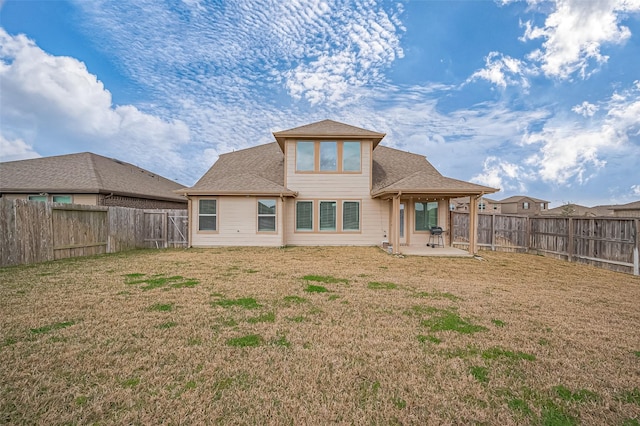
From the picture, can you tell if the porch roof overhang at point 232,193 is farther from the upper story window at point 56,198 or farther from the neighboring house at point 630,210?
the neighboring house at point 630,210

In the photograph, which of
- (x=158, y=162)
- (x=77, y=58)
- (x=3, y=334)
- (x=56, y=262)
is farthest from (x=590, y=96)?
(x=158, y=162)

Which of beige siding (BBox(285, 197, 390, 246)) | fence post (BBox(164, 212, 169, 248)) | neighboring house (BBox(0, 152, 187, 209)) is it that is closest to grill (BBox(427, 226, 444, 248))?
beige siding (BBox(285, 197, 390, 246))

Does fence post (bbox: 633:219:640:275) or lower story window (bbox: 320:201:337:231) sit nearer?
fence post (bbox: 633:219:640:275)

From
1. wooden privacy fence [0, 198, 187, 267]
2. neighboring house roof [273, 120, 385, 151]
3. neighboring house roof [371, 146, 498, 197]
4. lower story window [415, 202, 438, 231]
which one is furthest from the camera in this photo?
lower story window [415, 202, 438, 231]

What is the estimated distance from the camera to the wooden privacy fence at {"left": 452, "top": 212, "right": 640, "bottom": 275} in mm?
8305

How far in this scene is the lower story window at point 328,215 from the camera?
13.3 m

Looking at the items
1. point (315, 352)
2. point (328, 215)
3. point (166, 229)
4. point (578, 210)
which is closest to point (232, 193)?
point (166, 229)

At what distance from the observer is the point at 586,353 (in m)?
3.20

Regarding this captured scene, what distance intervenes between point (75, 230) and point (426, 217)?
1423 cm

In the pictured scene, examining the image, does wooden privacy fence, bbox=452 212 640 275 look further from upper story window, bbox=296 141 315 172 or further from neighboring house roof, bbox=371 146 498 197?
upper story window, bbox=296 141 315 172

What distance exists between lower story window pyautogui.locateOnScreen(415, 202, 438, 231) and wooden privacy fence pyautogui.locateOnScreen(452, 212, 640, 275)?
6.30 ft

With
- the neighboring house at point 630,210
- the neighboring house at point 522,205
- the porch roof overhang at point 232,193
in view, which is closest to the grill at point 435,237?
the porch roof overhang at point 232,193

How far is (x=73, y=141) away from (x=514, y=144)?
30.7 m

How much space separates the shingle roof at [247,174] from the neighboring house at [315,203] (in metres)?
0.06
